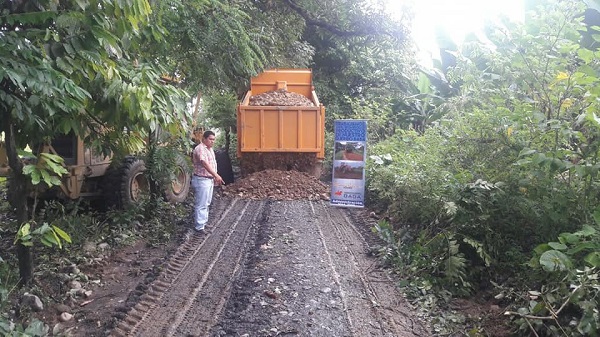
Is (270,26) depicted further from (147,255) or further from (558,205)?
(558,205)

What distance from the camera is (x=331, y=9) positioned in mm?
11641

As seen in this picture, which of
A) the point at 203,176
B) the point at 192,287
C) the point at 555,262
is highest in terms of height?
the point at 203,176

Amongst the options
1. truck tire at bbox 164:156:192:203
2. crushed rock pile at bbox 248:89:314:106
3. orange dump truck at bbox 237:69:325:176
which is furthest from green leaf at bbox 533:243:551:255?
crushed rock pile at bbox 248:89:314:106

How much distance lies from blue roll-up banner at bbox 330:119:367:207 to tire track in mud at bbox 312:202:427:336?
134 centimetres

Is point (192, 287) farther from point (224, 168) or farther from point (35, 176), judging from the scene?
point (224, 168)

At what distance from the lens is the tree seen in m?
3.42

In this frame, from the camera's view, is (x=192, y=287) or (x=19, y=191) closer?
(x=19, y=191)

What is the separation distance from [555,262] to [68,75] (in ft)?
12.0

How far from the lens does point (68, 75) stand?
12.5 ft

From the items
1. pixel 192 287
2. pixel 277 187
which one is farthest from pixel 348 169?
pixel 192 287

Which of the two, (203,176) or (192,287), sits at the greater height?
(203,176)

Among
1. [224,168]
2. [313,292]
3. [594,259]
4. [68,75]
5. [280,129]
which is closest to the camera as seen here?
[594,259]

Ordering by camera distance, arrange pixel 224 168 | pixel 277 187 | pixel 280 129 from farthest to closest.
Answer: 1. pixel 224 168
2. pixel 280 129
3. pixel 277 187

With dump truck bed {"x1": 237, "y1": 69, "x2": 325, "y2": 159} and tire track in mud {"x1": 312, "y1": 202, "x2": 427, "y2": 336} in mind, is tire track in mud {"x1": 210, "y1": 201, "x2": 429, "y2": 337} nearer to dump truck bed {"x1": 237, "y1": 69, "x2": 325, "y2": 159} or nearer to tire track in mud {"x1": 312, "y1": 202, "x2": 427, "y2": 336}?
tire track in mud {"x1": 312, "y1": 202, "x2": 427, "y2": 336}
